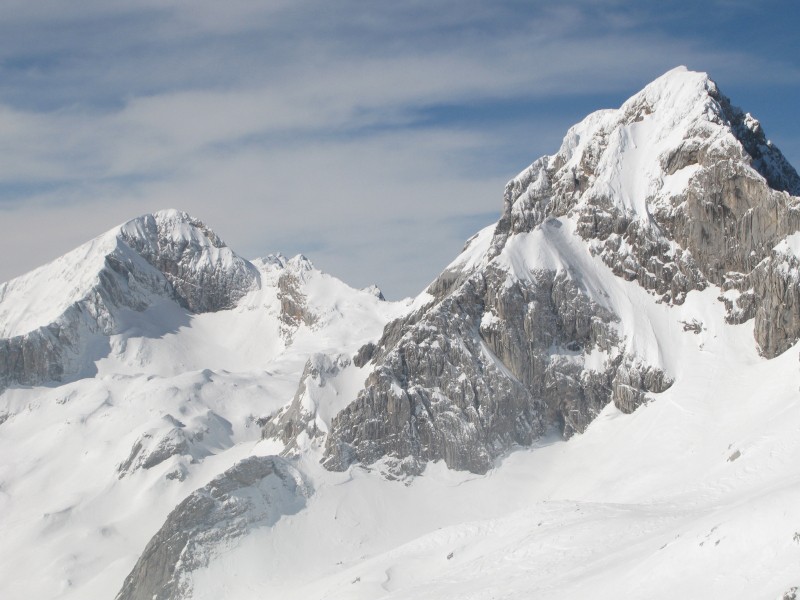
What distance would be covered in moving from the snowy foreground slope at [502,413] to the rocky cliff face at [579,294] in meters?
0.23

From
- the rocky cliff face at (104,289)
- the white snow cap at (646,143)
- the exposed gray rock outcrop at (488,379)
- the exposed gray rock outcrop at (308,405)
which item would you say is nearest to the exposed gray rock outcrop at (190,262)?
the rocky cliff face at (104,289)

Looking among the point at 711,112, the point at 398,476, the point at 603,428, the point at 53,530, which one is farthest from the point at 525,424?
the point at 53,530

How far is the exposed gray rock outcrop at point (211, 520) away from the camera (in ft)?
296

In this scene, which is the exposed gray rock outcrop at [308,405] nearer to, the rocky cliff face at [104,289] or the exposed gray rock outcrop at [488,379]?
the exposed gray rock outcrop at [488,379]

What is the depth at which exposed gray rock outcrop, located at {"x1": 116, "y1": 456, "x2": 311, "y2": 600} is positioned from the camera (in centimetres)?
9025

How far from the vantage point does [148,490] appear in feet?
381

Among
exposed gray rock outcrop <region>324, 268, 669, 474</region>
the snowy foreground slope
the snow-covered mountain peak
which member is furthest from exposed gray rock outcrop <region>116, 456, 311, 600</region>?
the snow-covered mountain peak

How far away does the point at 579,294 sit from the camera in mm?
108375

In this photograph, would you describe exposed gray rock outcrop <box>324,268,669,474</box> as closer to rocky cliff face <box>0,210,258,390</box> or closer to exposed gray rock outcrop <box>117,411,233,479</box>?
exposed gray rock outcrop <box>117,411,233,479</box>

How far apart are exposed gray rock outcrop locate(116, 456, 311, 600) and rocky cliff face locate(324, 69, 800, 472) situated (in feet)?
20.0

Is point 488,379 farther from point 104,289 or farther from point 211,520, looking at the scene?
point 104,289

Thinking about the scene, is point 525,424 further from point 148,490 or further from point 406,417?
point 148,490

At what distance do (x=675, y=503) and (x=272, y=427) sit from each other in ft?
213

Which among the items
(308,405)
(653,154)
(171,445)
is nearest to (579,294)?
(653,154)
